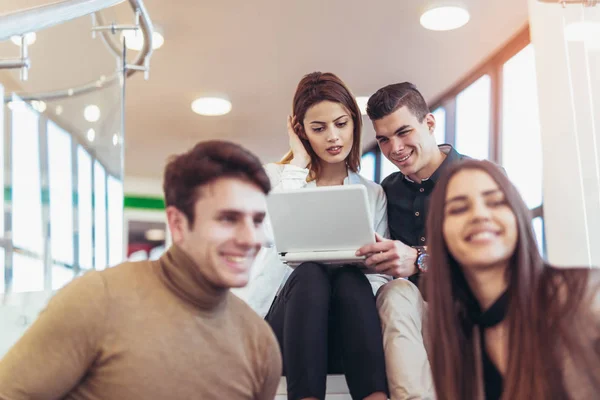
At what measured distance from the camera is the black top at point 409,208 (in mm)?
2176

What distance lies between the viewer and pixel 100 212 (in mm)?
2859

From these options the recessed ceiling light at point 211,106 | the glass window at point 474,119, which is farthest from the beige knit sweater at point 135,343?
the recessed ceiling light at point 211,106

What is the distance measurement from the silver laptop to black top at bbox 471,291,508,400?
56 centimetres

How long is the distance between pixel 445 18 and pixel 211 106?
6.00ft

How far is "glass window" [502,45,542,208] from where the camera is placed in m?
3.71

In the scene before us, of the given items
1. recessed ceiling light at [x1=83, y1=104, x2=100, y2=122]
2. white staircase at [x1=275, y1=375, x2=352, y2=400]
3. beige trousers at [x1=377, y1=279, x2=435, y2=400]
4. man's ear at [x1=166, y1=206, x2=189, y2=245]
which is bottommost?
white staircase at [x1=275, y1=375, x2=352, y2=400]

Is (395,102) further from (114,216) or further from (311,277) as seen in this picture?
(114,216)

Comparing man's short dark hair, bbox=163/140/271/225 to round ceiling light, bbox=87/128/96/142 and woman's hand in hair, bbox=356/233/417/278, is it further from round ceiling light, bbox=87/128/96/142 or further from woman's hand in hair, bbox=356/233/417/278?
round ceiling light, bbox=87/128/96/142

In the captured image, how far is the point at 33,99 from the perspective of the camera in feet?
8.04

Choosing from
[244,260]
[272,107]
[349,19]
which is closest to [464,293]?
[244,260]

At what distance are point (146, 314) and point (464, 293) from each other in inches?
20.8

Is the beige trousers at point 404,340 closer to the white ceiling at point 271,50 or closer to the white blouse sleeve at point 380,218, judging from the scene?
the white blouse sleeve at point 380,218

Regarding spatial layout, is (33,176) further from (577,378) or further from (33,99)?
(577,378)

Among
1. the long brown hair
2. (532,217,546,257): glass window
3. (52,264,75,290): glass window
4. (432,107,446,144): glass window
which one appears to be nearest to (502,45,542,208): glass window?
(532,217,546,257): glass window
